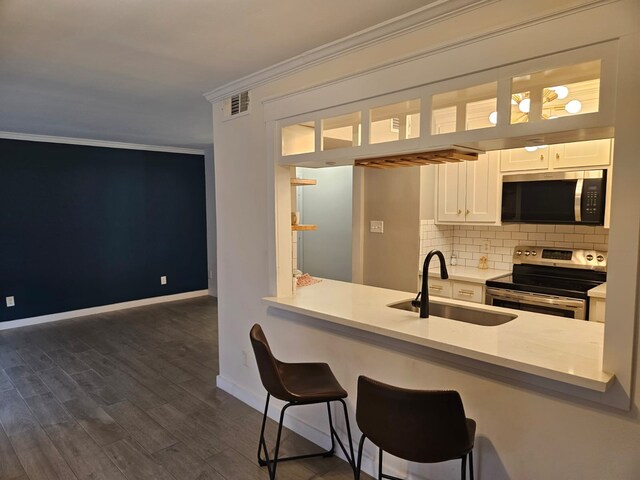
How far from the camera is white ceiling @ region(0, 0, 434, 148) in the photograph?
6.34 feet

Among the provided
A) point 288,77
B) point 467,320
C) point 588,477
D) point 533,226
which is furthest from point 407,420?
point 533,226

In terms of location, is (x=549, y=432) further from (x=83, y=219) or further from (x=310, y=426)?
(x=83, y=219)

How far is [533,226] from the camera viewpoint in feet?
12.7

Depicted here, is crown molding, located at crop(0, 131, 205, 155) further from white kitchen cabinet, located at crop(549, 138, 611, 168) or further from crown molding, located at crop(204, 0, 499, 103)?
white kitchen cabinet, located at crop(549, 138, 611, 168)

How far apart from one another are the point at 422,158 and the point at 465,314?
1.00 metres

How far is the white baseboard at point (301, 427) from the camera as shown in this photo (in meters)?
2.34

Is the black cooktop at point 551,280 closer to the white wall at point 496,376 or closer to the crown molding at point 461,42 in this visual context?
the white wall at point 496,376

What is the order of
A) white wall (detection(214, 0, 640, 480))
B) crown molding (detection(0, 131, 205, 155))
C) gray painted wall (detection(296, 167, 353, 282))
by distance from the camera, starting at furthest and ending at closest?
gray painted wall (detection(296, 167, 353, 282)) < crown molding (detection(0, 131, 205, 155)) < white wall (detection(214, 0, 640, 480))

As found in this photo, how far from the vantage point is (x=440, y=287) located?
13.0 ft

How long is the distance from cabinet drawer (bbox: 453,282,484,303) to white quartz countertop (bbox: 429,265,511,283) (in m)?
0.06

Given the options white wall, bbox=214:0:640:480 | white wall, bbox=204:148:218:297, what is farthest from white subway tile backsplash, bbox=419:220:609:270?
white wall, bbox=204:148:218:297

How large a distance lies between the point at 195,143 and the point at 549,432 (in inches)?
224

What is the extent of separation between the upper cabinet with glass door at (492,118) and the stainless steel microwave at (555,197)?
0.69 meters

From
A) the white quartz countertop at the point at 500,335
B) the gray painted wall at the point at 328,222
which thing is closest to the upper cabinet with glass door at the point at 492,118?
the white quartz countertop at the point at 500,335
